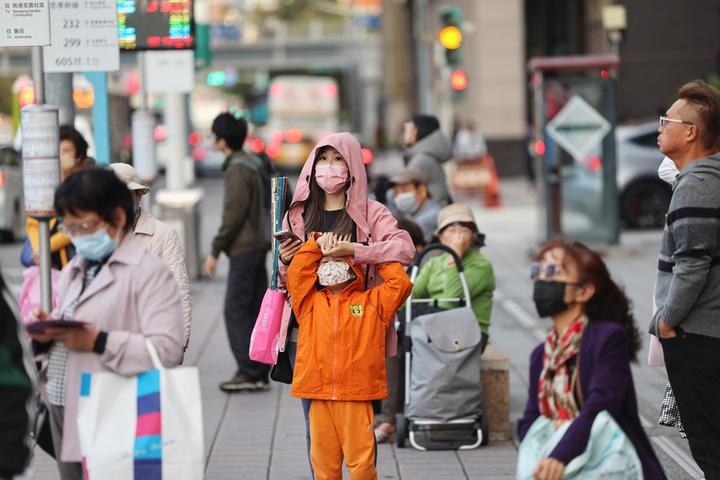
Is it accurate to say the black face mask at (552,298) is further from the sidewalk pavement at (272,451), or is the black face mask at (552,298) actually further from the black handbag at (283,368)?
the sidewalk pavement at (272,451)

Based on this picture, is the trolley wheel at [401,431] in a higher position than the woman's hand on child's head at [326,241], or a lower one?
lower

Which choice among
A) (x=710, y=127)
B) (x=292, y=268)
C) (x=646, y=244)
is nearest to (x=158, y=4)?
(x=292, y=268)

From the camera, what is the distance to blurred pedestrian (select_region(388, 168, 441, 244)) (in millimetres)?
6809

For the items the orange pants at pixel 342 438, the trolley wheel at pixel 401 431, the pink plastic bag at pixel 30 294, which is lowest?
the trolley wheel at pixel 401 431

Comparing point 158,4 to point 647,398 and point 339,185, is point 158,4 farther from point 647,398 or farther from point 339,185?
point 647,398

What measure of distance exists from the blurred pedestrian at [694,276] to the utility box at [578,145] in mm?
9497

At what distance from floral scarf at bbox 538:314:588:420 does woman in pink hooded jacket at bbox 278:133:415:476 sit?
3.25 ft

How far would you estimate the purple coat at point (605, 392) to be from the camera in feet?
9.87

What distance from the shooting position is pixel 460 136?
24859mm

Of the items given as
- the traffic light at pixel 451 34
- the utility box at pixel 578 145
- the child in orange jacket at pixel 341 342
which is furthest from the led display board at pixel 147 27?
the traffic light at pixel 451 34

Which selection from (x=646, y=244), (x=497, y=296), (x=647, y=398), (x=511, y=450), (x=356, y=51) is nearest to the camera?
(x=511, y=450)

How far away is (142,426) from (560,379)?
1.37 metres

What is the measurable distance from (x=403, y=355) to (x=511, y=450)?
0.87 meters

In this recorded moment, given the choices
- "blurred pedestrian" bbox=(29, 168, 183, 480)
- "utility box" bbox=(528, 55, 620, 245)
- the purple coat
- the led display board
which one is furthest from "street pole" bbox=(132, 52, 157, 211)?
the purple coat
